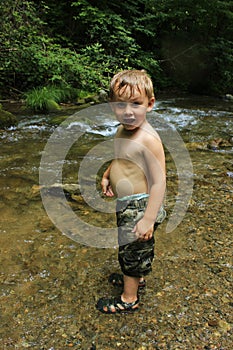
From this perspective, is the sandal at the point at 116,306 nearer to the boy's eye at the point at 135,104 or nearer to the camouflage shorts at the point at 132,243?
the camouflage shorts at the point at 132,243

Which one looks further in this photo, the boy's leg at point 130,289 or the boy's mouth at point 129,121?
the boy's leg at point 130,289

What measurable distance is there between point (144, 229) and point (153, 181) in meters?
0.24

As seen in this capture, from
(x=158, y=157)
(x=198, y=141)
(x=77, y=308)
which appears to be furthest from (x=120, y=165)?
(x=198, y=141)

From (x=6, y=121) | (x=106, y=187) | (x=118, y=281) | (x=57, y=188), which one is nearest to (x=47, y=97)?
(x=6, y=121)

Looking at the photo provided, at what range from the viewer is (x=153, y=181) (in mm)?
1576

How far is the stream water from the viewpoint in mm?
1562

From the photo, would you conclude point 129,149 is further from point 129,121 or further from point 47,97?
point 47,97

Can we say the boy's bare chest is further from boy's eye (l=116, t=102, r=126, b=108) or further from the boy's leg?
the boy's leg

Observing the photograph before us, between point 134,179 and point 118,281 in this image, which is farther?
point 118,281

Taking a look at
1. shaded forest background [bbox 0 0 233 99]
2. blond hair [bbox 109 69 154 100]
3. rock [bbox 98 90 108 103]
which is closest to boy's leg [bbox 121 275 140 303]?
blond hair [bbox 109 69 154 100]

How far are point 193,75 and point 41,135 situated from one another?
11.3m

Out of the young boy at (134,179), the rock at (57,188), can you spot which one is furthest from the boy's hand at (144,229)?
the rock at (57,188)

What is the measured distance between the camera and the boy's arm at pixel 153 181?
5.11 ft

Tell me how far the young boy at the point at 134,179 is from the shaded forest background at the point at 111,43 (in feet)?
19.2
